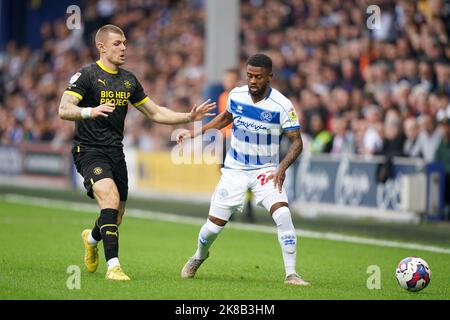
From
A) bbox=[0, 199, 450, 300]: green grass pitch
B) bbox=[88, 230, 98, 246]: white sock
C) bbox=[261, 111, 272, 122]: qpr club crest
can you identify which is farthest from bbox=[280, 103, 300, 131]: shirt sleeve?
bbox=[88, 230, 98, 246]: white sock

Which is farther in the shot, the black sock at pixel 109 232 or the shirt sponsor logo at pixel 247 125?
the shirt sponsor logo at pixel 247 125

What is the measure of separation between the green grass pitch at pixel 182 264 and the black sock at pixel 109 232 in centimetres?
32

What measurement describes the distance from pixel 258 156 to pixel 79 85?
1.97m

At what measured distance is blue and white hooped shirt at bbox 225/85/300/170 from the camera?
32.5ft

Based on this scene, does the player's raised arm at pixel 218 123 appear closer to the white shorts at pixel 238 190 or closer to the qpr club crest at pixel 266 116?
the qpr club crest at pixel 266 116

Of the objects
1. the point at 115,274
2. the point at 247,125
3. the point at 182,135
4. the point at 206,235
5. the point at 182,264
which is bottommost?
the point at 182,264

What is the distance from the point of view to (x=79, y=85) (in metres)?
9.95

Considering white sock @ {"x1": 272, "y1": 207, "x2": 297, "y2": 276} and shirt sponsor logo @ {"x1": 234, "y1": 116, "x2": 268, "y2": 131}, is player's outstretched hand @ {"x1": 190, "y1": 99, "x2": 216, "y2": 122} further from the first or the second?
white sock @ {"x1": 272, "y1": 207, "x2": 297, "y2": 276}

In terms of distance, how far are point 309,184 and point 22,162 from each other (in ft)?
42.1

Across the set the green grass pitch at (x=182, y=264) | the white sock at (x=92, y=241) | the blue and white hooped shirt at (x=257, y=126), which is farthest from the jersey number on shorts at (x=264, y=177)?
the white sock at (x=92, y=241)

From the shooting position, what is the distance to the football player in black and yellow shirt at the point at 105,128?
980 cm

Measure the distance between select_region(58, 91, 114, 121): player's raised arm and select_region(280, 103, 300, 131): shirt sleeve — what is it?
5.66 feet

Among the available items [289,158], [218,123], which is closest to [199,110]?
[218,123]

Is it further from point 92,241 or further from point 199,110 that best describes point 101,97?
point 92,241
